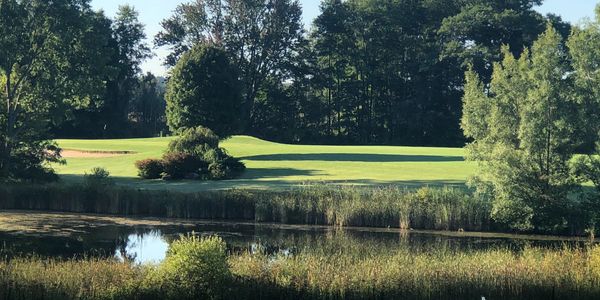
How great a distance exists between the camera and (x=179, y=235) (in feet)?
79.2

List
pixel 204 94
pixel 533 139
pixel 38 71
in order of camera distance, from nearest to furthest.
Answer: pixel 533 139 < pixel 38 71 < pixel 204 94

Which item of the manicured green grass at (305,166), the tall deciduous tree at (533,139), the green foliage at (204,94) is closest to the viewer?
the tall deciduous tree at (533,139)

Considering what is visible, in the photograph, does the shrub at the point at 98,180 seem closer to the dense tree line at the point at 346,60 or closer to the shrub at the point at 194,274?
the shrub at the point at 194,274

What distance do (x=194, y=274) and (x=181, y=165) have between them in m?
27.5

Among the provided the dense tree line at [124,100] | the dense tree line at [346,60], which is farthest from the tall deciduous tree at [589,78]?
the dense tree line at [124,100]

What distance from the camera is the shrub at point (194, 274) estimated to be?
43.0ft

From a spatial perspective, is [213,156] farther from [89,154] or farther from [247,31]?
[247,31]

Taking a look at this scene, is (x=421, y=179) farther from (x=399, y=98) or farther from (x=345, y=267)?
(x=399, y=98)

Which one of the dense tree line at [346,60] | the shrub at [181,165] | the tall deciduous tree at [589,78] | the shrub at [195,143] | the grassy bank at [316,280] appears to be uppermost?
the dense tree line at [346,60]

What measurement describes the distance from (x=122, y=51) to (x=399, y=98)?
1669 inches

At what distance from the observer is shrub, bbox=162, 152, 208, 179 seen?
39.9 m

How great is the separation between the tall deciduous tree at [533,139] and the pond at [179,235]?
4.58ft

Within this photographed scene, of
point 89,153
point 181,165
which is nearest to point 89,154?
point 89,153

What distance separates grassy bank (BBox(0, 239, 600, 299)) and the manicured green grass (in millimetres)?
19429
